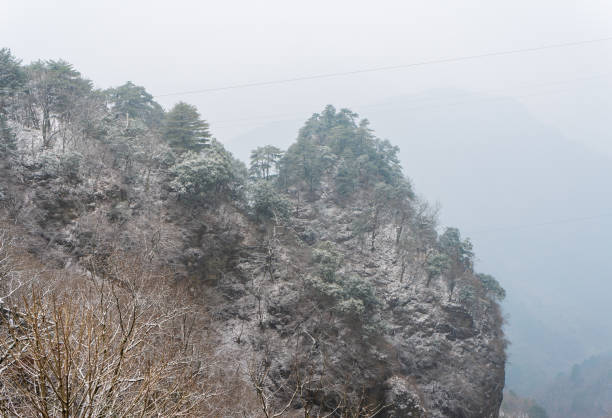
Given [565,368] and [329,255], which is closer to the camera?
[329,255]

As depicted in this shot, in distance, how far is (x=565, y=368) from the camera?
142 meters

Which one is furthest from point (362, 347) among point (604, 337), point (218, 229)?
point (604, 337)

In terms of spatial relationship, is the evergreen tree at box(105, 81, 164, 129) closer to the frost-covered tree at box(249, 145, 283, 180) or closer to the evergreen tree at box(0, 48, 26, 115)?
the evergreen tree at box(0, 48, 26, 115)

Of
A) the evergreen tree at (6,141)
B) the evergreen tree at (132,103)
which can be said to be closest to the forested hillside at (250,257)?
the evergreen tree at (6,141)

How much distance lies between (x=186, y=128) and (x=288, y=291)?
16.9m

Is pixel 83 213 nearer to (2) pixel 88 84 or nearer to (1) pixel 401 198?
(2) pixel 88 84

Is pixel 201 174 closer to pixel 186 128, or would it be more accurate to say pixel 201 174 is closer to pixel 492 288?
pixel 186 128

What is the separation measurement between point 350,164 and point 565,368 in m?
166

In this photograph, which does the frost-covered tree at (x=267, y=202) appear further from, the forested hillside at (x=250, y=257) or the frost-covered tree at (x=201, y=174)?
the frost-covered tree at (x=201, y=174)

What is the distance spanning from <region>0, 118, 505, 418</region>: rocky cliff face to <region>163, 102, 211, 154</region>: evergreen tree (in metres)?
4.54

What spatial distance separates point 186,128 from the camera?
1150 inches

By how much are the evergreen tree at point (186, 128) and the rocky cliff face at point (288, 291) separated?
4545 mm

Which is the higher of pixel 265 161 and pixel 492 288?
pixel 265 161

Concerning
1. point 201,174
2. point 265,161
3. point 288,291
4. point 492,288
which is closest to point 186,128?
point 201,174
